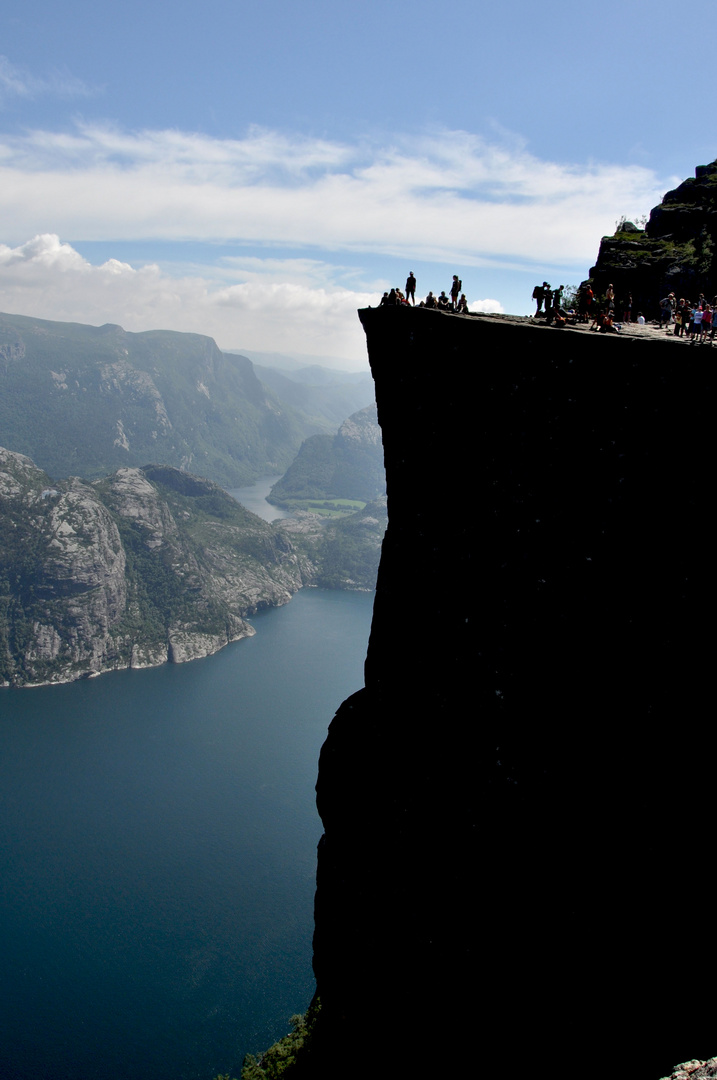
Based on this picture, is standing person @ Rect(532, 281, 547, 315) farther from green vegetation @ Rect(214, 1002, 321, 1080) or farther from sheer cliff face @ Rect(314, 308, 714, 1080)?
green vegetation @ Rect(214, 1002, 321, 1080)

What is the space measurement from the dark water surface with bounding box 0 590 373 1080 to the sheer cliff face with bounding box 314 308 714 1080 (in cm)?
7237

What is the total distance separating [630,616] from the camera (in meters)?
18.5

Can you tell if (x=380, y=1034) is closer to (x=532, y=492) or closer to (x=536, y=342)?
(x=532, y=492)

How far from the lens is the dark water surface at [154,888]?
259 ft

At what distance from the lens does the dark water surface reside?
3110 inches

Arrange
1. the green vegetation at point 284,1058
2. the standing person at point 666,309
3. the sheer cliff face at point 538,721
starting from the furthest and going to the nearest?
the green vegetation at point 284,1058 < the standing person at point 666,309 < the sheer cliff face at point 538,721

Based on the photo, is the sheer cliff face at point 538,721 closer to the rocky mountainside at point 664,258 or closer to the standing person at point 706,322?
the standing person at point 706,322

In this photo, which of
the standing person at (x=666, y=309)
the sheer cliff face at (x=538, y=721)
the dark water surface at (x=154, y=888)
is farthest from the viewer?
the dark water surface at (x=154, y=888)

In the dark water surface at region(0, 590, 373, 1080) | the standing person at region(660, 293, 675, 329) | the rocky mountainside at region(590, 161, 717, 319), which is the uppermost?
the rocky mountainside at region(590, 161, 717, 319)

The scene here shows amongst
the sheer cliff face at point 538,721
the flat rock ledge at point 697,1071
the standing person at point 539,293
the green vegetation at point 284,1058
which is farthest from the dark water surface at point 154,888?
the standing person at point 539,293

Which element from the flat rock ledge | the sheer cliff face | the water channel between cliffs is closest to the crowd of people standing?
the sheer cliff face

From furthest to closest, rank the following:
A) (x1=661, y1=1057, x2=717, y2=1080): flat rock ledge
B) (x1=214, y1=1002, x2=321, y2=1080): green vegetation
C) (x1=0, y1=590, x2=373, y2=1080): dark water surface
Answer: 1. (x1=0, y1=590, x2=373, y2=1080): dark water surface
2. (x1=214, y1=1002, x2=321, y2=1080): green vegetation
3. (x1=661, y1=1057, x2=717, y2=1080): flat rock ledge

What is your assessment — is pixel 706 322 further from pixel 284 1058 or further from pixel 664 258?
pixel 284 1058

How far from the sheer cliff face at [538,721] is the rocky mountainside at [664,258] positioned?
1091 centimetres
